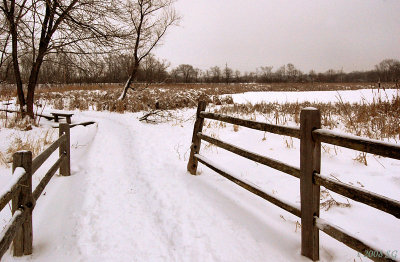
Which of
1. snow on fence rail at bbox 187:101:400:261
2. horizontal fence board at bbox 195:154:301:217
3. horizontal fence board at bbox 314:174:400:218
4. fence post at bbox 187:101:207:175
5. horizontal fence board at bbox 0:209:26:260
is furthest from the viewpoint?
fence post at bbox 187:101:207:175

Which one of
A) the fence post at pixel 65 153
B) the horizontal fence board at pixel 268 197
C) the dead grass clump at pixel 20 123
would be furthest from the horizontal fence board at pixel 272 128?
the dead grass clump at pixel 20 123

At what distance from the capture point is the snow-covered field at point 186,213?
2.84m

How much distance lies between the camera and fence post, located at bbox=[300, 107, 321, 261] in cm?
251

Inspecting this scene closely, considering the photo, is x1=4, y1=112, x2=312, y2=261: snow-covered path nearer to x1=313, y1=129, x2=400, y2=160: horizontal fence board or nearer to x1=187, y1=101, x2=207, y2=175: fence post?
x1=187, y1=101, x2=207, y2=175: fence post

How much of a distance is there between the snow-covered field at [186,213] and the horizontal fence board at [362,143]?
116 centimetres

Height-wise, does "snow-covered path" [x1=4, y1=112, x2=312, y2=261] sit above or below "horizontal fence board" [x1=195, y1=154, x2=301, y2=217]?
below

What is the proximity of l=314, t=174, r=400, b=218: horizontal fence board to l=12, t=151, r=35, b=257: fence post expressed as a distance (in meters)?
2.82

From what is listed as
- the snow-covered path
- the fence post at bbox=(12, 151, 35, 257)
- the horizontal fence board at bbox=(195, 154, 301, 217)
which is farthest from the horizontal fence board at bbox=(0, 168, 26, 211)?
the horizontal fence board at bbox=(195, 154, 301, 217)

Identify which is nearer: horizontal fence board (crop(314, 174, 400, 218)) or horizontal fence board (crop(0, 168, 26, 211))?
horizontal fence board (crop(314, 174, 400, 218))

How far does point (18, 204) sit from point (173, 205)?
1972mm

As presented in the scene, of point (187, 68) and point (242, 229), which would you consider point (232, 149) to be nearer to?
point (242, 229)

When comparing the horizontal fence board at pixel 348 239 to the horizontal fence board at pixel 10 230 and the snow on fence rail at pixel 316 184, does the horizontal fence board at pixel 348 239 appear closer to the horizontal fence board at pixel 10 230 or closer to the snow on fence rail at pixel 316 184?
the snow on fence rail at pixel 316 184

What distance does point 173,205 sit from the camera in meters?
3.96

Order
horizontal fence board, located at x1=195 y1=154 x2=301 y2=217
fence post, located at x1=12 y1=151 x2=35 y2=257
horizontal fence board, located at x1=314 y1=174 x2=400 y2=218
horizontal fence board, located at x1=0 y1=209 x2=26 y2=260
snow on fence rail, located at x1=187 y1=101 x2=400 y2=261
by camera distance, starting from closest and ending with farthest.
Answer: horizontal fence board, located at x1=314 y1=174 x2=400 y2=218 < snow on fence rail, located at x1=187 y1=101 x2=400 y2=261 < horizontal fence board, located at x1=0 y1=209 x2=26 y2=260 < fence post, located at x1=12 y1=151 x2=35 y2=257 < horizontal fence board, located at x1=195 y1=154 x2=301 y2=217
